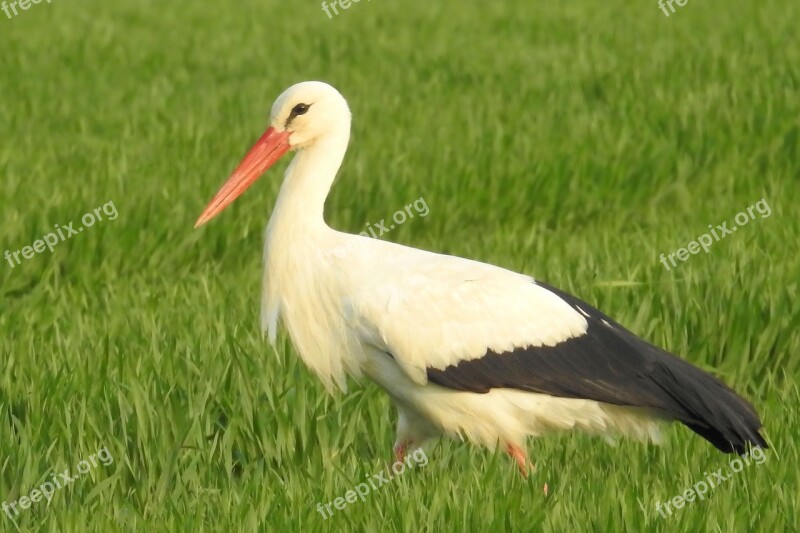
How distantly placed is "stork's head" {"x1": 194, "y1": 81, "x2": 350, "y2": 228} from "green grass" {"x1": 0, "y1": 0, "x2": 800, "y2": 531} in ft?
2.08

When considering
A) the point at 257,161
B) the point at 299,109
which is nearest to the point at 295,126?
the point at 299,109

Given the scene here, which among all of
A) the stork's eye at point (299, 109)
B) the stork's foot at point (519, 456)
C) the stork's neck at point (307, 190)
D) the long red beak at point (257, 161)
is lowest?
the stork's foot at point (519, 456)

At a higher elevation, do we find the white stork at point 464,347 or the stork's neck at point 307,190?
the stork's neck at point 307,190

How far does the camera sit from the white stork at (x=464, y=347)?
430 centimetres

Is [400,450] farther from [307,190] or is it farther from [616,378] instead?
[307,190]

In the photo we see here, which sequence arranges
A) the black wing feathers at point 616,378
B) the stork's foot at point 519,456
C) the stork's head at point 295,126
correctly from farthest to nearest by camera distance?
the stork's head at point 295,126 → the stork's foot at point 519,456 → the black wing feathers at point 616,378

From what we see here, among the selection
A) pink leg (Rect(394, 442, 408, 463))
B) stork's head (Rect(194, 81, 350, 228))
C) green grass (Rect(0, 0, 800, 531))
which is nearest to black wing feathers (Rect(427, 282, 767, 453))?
green grass (Rect(0, 0, 800, 531))

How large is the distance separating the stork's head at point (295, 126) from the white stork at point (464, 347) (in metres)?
0.18

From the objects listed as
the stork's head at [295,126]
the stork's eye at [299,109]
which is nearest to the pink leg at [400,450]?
the stork's head at [295,126]

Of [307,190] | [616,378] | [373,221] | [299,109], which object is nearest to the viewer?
[616,378]

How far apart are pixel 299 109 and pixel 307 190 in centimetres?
31

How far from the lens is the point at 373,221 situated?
809 cm

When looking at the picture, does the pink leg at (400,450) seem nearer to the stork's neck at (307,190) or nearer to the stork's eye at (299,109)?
the stork's neck at (307,190)

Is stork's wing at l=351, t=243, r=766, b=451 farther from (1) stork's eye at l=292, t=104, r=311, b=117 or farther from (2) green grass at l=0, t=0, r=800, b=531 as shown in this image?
(1) stork's eye at l=292, t=104, r=311, b=117
